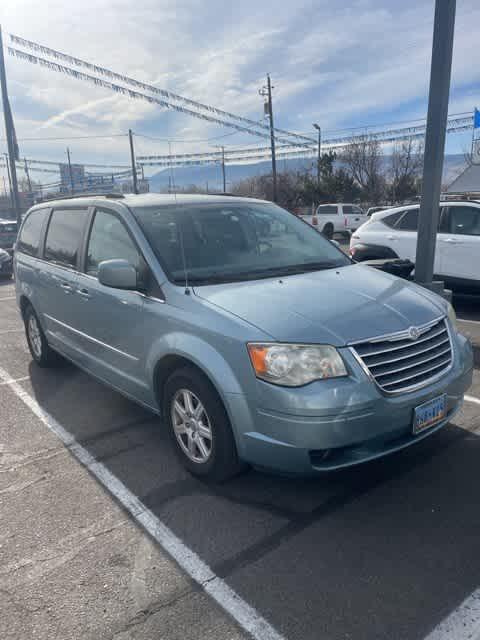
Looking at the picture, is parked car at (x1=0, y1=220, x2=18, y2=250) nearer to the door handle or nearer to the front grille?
the door handle

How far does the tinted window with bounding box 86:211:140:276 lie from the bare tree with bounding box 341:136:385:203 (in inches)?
1655

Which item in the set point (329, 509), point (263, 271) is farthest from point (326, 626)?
point (263, 271)

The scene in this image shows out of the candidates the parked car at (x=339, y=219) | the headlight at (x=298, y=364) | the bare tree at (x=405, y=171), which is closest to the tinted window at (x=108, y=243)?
the headlight at (x=298, y=364)

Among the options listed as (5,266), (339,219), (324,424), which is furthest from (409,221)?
(339,219)

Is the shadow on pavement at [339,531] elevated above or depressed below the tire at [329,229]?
above

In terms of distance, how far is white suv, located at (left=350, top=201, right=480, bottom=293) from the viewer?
300 inches

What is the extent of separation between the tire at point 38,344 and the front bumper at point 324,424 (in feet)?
11.2

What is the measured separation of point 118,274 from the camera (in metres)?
3.26

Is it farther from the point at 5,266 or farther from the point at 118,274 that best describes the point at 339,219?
the point at 118,274

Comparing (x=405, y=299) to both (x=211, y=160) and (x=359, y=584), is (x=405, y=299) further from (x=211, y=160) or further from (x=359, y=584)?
(x=211, y=160)

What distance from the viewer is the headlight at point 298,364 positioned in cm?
261

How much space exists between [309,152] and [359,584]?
4118 centimetres

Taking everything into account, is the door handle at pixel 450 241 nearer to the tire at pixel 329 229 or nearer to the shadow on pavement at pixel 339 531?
the shadow on pavement at pixel 339 531

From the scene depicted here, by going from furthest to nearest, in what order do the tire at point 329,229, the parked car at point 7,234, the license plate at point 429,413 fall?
the tire at point 329,229 → the parked car at point 7,234 → the license plate at point 429,413
